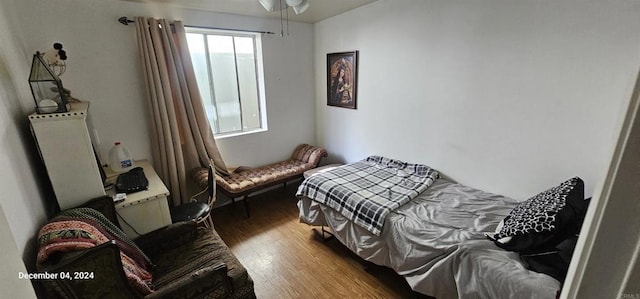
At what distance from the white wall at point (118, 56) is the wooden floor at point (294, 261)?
881 millimetres

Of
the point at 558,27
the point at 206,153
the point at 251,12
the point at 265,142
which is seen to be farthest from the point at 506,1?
the point at 206,153

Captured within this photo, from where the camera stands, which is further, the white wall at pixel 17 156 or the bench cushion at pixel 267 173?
the bench cushion at pixel 267 173

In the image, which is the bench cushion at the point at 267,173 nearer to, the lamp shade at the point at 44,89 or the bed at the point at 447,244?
the bed at the point at 447,244

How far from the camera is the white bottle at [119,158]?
2.39 m

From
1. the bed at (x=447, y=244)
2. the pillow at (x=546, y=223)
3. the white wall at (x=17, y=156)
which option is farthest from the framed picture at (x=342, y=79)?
the white wall at (x=17, y=156)

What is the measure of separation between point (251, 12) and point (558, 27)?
110 inches

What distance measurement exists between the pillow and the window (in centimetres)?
292

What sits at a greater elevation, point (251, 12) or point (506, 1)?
point (251, 12)

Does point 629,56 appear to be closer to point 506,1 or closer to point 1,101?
point 506,1

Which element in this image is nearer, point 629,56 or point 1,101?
point 1,101

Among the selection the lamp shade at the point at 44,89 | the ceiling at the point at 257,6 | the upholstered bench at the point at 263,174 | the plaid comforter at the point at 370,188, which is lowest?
the upholstered bench at the point at 263,174

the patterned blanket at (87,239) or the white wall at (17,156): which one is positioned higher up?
the white wall at (17,156)

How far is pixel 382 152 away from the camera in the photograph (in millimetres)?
3121

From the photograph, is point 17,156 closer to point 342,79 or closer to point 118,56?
point 118,56
